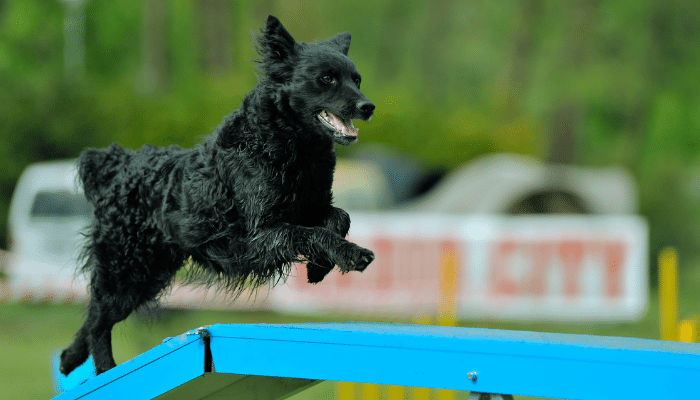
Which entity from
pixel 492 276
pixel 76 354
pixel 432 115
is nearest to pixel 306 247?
pixel 76 354

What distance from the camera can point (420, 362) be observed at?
7.99ft

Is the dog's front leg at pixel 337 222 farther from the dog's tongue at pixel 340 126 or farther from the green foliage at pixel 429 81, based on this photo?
the green foliage at pixel 429 81

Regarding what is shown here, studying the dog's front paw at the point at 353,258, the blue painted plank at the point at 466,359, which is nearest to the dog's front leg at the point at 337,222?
the dog's front paw at the point at 353,258

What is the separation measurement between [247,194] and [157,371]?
79cm

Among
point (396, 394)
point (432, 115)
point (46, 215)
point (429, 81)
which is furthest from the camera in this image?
point (429, 81)

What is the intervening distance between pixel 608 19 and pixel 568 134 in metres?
3.75

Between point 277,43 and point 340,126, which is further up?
point 277,43

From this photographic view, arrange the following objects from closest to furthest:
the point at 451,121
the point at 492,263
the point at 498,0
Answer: the point at 492,263 → the point at 451,121 → the point at 498,0

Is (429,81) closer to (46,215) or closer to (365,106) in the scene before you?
(46,215)

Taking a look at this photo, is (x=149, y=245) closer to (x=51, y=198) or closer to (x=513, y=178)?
(x=51, y=198)

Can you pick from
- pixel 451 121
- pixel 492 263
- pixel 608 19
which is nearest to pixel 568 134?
pixel 451 121

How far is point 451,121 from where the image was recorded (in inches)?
605

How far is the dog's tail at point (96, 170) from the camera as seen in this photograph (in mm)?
2807

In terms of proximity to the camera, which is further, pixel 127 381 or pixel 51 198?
pixel 51 198
